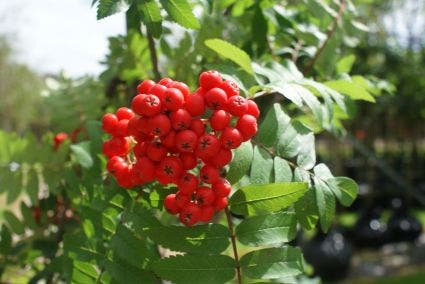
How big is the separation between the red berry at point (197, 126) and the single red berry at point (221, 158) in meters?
0.04

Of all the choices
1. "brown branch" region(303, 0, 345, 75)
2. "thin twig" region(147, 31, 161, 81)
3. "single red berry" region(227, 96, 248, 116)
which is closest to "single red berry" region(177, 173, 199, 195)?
"single red berry" region(227, 96, 248, 116)

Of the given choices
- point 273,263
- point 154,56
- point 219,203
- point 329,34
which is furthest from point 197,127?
point 329,34

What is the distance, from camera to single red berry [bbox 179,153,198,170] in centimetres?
73

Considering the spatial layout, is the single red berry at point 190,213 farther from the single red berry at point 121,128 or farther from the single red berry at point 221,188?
the single red berry at point 121,128

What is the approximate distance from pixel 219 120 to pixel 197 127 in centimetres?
3

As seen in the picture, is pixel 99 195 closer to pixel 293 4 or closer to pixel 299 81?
pixel 299 81

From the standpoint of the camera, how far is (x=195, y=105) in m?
0.72

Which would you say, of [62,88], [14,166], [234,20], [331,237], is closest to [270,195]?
[234,20]

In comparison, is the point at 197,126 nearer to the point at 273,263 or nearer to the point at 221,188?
the point at 221,188

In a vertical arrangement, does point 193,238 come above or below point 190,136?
below

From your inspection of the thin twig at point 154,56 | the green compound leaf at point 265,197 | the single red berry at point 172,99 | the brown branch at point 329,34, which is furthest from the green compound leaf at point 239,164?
the brown branch at point 329,34

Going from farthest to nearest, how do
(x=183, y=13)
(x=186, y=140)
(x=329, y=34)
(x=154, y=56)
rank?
(x=329, y=34), (x=154, y=56), (x=183, y=13), (x=186, y=140)

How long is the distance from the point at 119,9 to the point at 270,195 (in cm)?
32

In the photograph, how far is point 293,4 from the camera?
1339 mm
